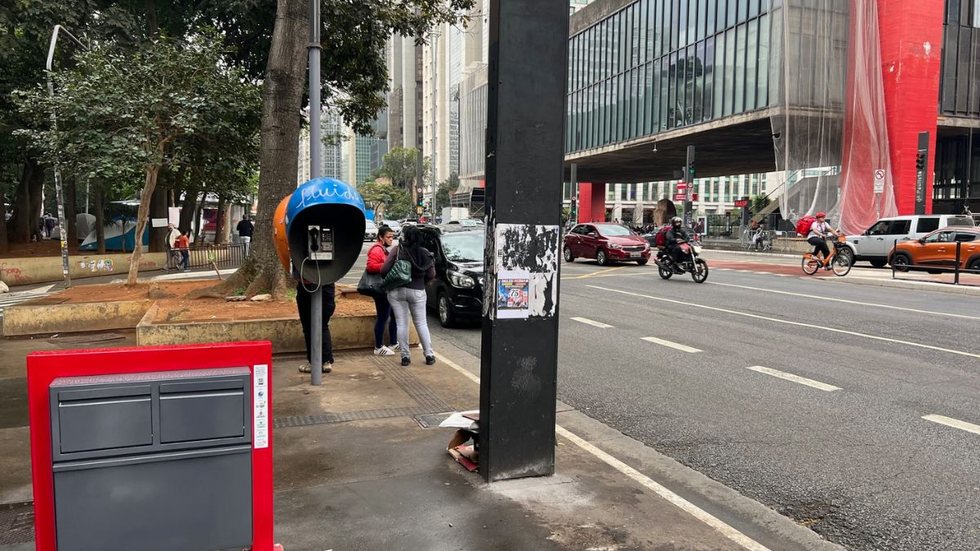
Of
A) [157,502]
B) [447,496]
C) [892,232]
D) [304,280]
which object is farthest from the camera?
[892,232]

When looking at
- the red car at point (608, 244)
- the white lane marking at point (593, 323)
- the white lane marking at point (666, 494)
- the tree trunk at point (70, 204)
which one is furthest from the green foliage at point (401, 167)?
the white lane marking at point (666, 494)

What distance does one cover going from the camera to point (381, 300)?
27.5 feet

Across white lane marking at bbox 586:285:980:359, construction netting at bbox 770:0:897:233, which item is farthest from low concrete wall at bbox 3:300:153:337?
construction netting at bbox 770:0:897:233

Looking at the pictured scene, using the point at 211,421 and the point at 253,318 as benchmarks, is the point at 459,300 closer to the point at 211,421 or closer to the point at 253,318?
the point at 253,318

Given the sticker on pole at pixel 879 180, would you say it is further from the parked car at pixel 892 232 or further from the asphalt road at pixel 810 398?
the asphalt road at pixel 810 398

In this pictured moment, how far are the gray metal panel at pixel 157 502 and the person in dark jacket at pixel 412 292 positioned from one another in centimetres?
498

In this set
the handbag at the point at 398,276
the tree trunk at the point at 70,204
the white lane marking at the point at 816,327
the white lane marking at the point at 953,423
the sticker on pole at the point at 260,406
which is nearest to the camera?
the sticker on pole at the point at 260,406

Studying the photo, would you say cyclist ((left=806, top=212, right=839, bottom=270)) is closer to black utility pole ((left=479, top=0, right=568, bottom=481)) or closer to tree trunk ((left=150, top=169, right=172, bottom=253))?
black utility pole ((left=479, top=0, right=568, bottom=481))

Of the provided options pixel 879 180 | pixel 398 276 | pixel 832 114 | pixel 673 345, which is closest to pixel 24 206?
pixel 398 276

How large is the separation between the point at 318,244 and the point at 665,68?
43.0 m

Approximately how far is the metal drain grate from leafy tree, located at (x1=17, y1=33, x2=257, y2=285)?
30.5 ft

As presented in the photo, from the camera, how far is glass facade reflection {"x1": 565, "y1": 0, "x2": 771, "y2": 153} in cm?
3725

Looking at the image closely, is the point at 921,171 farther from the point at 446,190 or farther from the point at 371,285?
the point at 446,190

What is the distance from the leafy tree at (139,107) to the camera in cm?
1198
